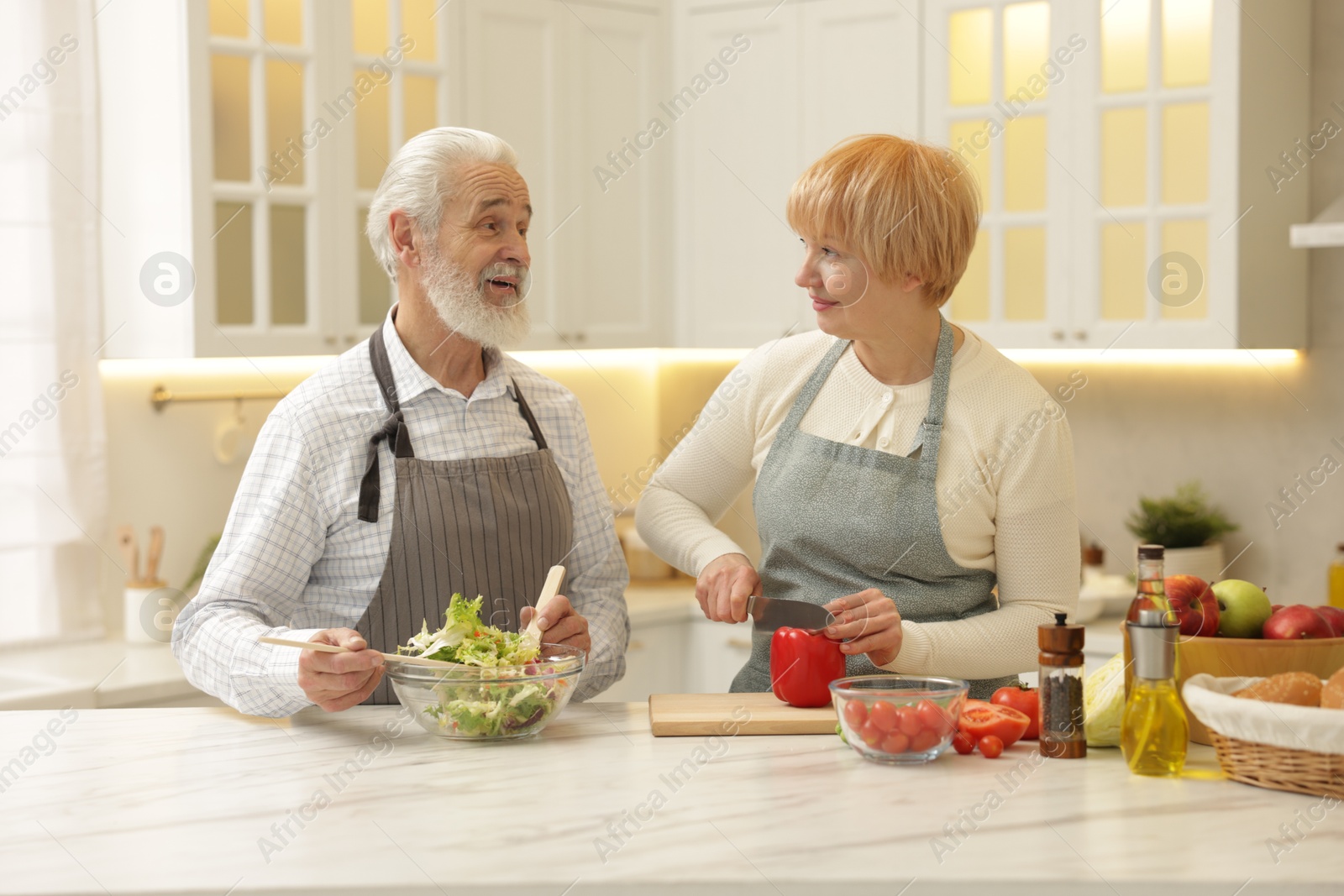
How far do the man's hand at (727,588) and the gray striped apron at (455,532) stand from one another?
0.85 feet

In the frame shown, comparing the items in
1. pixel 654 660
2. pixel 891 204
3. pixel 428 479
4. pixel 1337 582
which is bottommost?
pixel 654 660

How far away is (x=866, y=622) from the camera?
1.61m

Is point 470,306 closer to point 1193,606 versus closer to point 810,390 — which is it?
point 810,390

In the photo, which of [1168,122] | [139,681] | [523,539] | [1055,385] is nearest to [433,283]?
[523,539]

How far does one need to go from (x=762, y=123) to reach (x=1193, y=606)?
235 centimetres

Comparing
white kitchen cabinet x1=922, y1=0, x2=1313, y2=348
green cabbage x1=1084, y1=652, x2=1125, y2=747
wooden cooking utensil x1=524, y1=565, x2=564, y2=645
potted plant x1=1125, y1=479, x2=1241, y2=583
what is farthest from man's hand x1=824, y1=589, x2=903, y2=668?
potted plant x1=1125, y1=479, x2=1241, y2=583

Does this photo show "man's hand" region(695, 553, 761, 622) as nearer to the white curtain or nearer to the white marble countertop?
the white marble countertop

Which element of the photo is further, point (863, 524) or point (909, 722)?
point (863, 524)

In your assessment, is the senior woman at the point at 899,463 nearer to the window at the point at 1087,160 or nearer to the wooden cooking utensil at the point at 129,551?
the window at the point at 1087,160

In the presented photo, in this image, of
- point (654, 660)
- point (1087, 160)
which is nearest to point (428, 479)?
point (654, 660)

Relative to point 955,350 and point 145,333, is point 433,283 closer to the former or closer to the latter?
point 955,350

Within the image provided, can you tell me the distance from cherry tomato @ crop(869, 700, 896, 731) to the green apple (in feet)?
1.25

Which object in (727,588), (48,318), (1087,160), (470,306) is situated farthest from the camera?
(1087,160)

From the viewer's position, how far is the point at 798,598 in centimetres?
186
